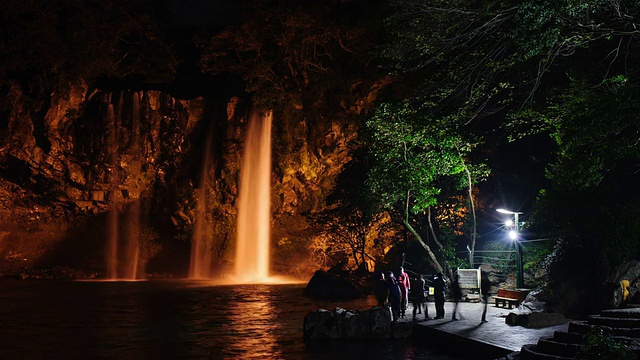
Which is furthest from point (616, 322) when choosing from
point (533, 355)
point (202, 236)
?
point (202, 236)

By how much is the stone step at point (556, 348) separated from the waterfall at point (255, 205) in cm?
2613

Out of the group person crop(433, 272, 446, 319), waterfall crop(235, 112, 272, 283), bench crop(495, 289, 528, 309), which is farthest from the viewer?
waterfall crop(235, 112, 272, 283)

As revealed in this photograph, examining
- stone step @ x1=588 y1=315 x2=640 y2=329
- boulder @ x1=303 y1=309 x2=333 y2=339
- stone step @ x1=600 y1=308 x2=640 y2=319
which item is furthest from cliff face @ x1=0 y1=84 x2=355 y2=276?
stone step @ x1=588 y1=315 x2=640 y2=329

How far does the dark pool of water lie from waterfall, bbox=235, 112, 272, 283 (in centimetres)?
1034

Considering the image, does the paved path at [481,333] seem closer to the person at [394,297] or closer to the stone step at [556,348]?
the person at [394,297]

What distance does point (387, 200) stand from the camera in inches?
817

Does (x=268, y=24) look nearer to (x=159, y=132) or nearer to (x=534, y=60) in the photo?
(x=159, y=132)

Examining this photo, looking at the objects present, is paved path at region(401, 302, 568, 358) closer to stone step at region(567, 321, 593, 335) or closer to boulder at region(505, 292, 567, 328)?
boulder at region(505, 292, 567, 328)

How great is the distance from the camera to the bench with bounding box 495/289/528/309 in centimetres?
1603

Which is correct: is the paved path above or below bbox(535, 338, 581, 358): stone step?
below

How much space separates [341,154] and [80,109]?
18078mm

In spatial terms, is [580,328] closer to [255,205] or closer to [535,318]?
[535,318]

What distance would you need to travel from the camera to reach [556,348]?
31.4ft

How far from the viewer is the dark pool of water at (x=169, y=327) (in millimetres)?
12094
